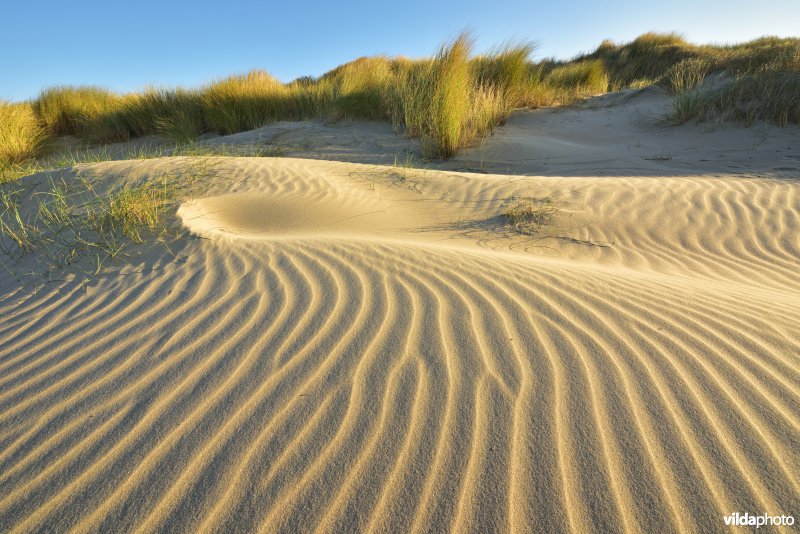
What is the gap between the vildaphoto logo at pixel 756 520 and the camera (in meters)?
1.11

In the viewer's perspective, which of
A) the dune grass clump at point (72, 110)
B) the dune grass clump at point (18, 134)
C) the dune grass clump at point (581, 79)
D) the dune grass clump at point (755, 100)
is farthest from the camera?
the dune grass clump at point (581, 79)

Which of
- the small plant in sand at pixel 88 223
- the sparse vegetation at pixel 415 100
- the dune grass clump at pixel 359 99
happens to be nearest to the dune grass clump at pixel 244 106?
the sparse vegetation at pixel 415 100

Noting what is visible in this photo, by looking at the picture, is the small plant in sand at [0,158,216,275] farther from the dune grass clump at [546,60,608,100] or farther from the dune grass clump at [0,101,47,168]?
the dune grass clump at [546,60,608,100]

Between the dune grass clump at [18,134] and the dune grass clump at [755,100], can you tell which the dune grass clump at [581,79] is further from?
the dune grass clump at [18,134]

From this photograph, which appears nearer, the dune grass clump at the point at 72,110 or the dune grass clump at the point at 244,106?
the dune grass clump at the point at 244,106

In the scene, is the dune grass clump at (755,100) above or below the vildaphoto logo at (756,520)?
above

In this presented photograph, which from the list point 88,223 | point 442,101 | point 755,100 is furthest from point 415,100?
point 755,100

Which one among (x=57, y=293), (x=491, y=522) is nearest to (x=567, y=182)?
(x=491, y=522)

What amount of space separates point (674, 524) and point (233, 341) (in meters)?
1.75

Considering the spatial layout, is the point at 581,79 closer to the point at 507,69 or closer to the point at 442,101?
the point at 507,69

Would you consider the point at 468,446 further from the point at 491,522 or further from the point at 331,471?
the point at 331,471

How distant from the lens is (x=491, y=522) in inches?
44.8

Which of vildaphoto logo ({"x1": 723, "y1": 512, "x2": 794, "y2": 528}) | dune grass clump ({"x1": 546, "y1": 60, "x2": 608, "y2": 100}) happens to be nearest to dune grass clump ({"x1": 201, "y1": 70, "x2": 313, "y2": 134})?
dune grass clump ({"x1": 546, "y1": 60, "x2": 608, "y2": 100})

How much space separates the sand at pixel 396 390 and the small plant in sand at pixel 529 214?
554 mm
